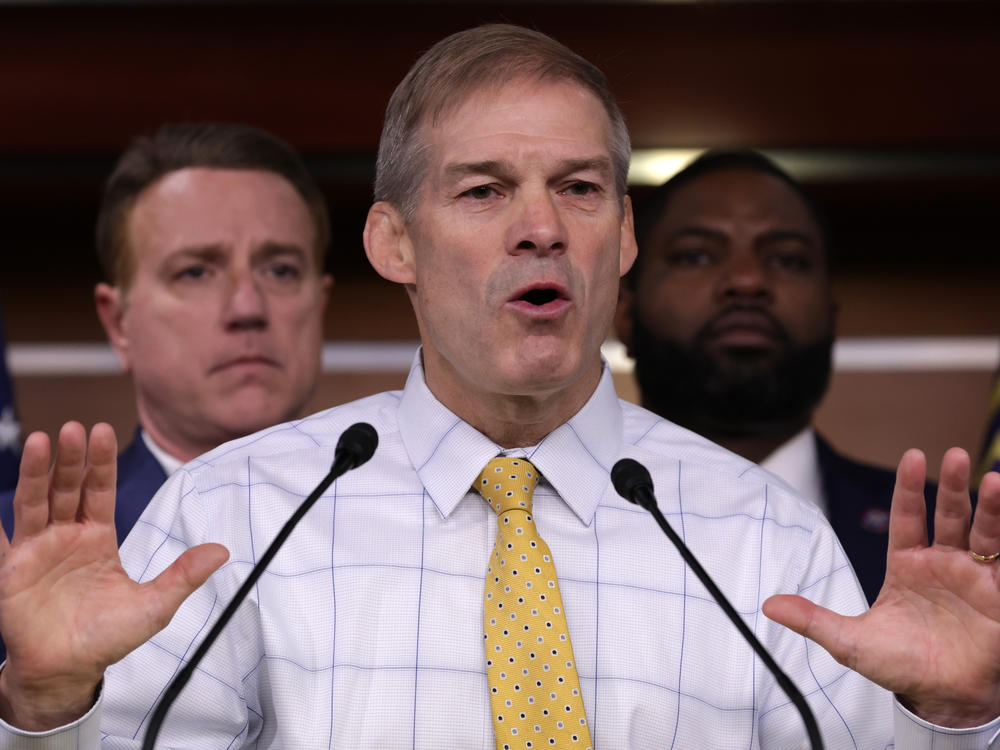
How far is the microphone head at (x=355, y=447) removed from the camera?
43.6 inches

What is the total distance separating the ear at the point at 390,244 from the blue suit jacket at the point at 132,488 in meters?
0.62

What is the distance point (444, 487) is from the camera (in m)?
1.29

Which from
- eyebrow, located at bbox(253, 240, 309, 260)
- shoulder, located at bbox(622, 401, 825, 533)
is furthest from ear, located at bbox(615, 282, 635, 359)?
shoulder, located at bbox(622, 401, 825, 533)

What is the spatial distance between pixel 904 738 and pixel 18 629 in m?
0.70

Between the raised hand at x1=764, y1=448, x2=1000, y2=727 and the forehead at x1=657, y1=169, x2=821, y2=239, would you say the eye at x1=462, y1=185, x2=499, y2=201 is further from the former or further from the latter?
the forehead at x1=657, y1=169, x2=821, y2=239

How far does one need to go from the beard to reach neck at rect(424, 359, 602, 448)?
806 millimetres

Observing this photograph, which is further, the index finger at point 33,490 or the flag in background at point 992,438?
the flag in background at point 992,438

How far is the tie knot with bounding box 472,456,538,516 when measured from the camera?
125cm

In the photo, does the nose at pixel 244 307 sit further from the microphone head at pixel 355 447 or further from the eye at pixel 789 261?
the microphone head at pixel 355 447

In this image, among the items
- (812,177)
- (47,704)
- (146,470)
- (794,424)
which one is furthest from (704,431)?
(47,704)

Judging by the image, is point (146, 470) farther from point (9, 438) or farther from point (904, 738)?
point (904, 738)

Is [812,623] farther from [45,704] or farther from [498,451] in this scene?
[45,704]

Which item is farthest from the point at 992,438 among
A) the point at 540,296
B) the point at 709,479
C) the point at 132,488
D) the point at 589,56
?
the point at 132,488

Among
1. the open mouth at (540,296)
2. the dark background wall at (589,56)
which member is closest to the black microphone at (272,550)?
the open mouth at (540,296)
